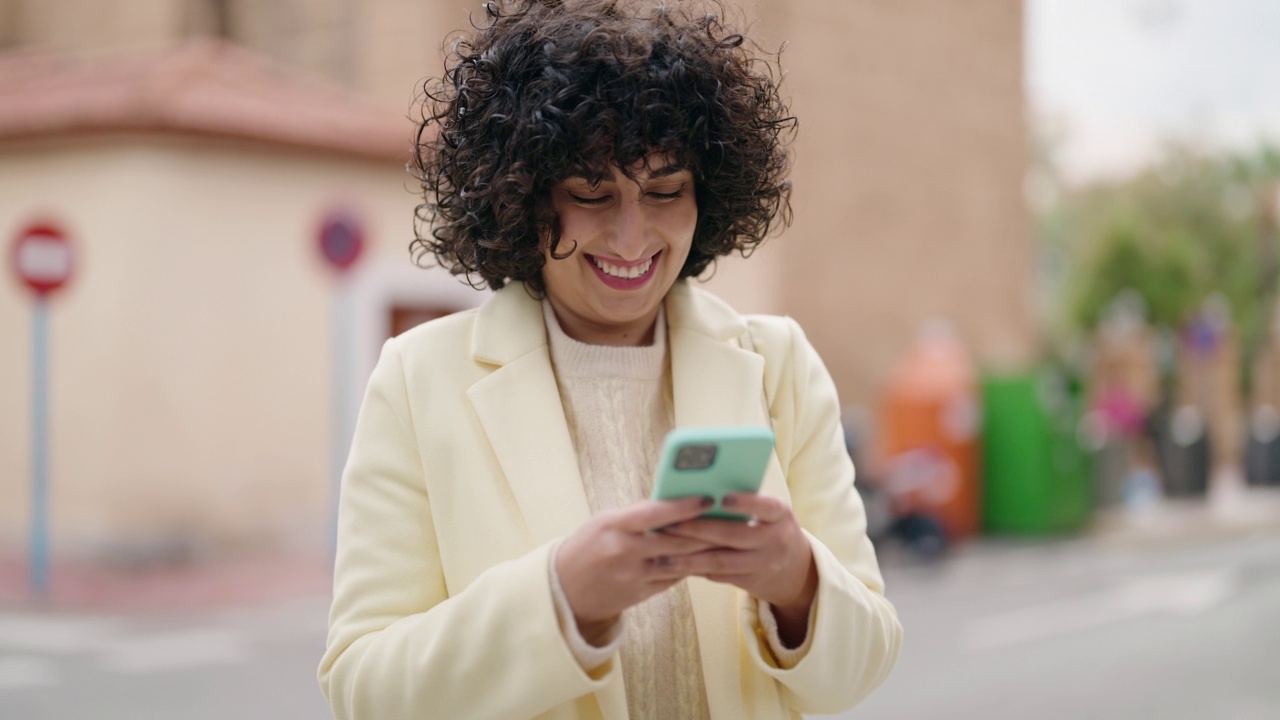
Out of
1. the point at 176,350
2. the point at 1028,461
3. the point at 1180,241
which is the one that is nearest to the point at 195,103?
the point at 176,350

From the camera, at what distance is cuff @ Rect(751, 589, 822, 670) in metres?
1.47

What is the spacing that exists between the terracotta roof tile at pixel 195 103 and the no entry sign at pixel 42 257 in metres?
1.76

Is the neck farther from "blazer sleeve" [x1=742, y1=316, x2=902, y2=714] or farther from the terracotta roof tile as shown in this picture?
the terracotta roof tile

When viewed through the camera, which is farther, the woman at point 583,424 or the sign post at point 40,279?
the sign post at point 40,279

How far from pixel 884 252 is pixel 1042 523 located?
5.08 metres

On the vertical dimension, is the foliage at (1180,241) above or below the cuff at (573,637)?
above

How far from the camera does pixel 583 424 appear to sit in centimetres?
167

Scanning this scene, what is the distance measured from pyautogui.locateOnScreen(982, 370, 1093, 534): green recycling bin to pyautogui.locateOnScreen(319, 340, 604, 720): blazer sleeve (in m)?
11.1

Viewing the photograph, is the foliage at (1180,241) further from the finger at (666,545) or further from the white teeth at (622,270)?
the finger at (666,545)

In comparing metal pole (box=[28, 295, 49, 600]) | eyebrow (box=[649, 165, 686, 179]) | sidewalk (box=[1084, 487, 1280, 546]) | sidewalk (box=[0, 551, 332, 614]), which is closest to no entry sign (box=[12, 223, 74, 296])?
metal pole (box=[28, 295, 49, 600])

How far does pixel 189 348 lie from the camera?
10.8 metres

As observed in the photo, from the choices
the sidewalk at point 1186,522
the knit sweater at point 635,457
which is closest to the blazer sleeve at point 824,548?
the knit sweater at point 635,457

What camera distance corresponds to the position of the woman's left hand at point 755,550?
4.14 ft

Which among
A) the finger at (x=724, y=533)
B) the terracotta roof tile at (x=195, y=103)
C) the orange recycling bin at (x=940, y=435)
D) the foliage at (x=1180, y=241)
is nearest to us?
the finger at (x=724, y=533)
